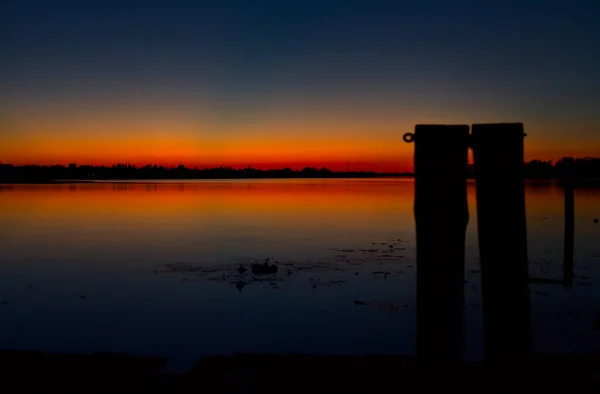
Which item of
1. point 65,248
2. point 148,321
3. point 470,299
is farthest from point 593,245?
point 65,248

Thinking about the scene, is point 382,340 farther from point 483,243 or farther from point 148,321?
point 483,243

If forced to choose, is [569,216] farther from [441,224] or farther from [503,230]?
[441,224]

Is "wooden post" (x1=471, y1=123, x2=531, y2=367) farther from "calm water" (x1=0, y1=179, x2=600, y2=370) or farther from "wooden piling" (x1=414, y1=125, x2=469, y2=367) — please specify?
"calm water" (x1=0, y1=179, x2=600, y2=370)

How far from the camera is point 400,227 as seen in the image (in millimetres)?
40906

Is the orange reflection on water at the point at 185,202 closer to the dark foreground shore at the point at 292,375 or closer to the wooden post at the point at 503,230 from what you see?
the dark foreground shore at the point at 292,375

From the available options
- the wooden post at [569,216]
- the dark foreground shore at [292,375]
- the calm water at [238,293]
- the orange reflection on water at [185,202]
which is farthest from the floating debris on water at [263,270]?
the orange reflection on water at [185,202]

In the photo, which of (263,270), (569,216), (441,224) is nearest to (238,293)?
(263,270)

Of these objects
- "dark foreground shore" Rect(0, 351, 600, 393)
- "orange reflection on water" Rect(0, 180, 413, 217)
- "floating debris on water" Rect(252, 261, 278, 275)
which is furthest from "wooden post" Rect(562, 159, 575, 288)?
"orange reflection on water" Rect(0, 180, 413, 217)

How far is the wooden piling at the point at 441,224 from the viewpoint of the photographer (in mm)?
4500

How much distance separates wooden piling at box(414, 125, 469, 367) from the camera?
450 cm

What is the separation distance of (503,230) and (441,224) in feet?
1.69

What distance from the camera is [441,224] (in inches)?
179

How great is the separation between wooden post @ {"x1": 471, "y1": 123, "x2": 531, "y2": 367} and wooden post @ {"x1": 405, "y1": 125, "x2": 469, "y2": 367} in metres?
0.17

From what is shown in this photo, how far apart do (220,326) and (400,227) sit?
28270 mm
